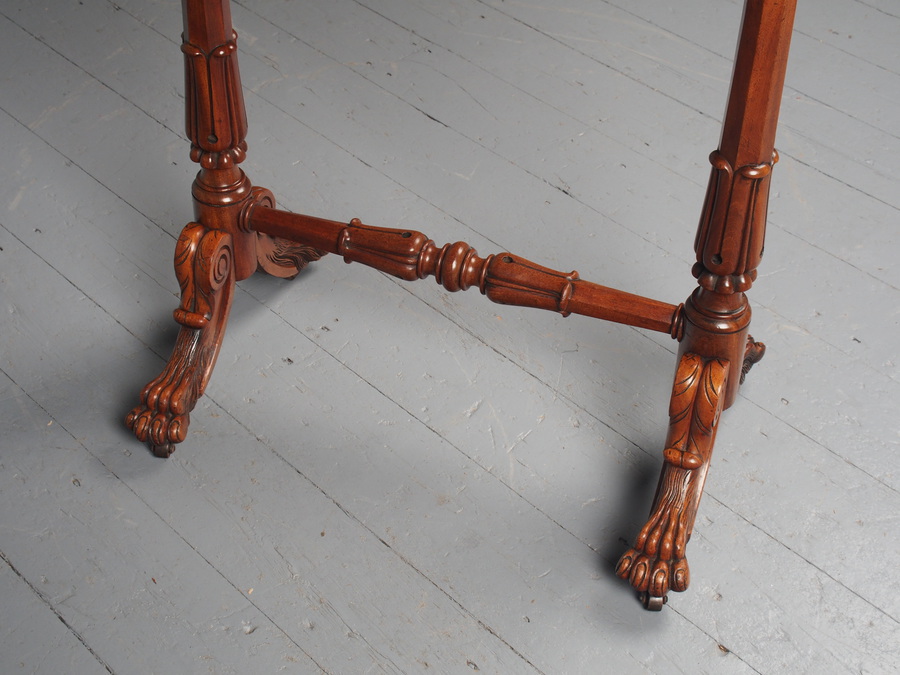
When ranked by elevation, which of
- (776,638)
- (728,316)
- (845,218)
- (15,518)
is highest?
(728,316)

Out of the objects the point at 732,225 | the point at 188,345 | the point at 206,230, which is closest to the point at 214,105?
the point at 206,230

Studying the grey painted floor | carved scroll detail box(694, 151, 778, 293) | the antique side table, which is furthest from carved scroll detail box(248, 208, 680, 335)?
the grey painted floor

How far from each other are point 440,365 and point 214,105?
531 millimetres

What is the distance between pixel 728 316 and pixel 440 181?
0.80 metres

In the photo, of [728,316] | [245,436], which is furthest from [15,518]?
[728,316]

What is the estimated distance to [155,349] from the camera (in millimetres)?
1710

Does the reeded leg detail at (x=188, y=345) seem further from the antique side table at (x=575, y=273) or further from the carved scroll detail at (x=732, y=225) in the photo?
the carved scroll detail at (x=732, y=225)

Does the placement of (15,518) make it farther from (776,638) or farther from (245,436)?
(776,638)

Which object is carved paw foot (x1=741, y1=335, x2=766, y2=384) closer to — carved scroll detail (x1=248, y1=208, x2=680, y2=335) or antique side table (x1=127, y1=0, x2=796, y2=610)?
antique side table (x1=127, y1=0, x2=796, y2=610)

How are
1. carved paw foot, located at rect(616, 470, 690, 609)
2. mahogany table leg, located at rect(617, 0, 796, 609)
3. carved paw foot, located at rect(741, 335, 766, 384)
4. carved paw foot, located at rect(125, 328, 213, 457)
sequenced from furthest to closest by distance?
carved paw foot, located at rect(741, 335, 766, 384) → carved paw foot, located at rect(125, 328, 213, 457) → carved paw foot, located at rect(616, 470, 690, 609) → mahogany table leg, located at rect(617, 0, 796, 609)

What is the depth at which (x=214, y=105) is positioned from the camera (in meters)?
1.49

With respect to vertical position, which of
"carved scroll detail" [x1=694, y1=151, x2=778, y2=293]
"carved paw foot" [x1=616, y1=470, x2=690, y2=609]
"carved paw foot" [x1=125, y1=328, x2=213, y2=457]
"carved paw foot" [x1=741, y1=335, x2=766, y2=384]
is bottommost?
"carved paw foot" [x1=125, y1=328, x2=213, y2=457]

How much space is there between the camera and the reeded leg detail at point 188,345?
152 centimetres

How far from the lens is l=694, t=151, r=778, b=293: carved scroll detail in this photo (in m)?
1.27
